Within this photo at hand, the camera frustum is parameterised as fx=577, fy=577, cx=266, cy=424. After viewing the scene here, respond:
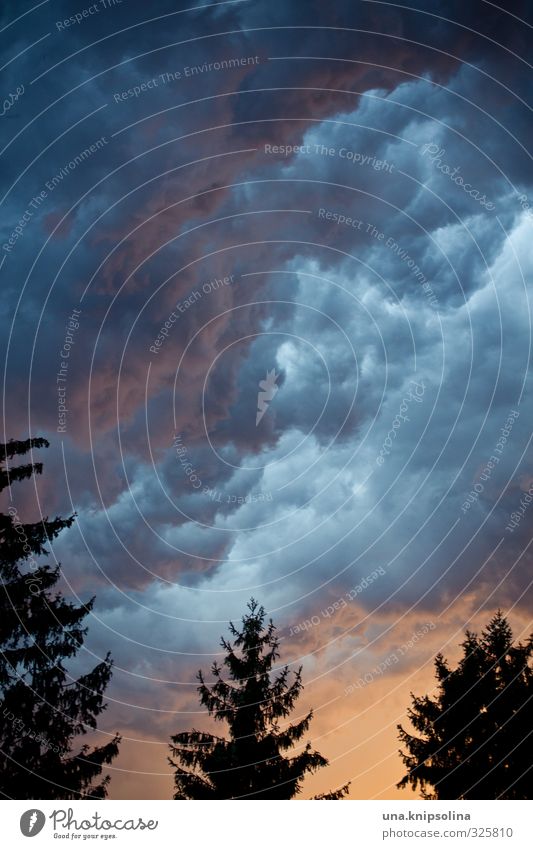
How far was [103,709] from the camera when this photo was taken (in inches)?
830

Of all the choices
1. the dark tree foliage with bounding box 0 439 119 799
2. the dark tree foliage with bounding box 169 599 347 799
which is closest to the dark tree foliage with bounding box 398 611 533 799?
the dark tree foliage with bounding box 169 599 347 799

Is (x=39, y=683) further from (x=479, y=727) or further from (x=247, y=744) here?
(x=479, y=727)

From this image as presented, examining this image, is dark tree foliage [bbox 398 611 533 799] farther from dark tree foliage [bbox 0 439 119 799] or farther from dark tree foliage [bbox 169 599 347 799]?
dark tree foliage [bbox 0 439 119 799]

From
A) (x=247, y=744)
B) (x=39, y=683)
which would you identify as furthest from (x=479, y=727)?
(x=39, y=683)

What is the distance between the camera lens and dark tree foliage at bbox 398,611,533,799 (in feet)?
86.4

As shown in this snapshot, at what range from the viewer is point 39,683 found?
20.0 meters

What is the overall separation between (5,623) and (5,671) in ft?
Result: 4.92
